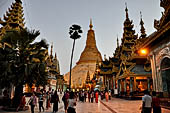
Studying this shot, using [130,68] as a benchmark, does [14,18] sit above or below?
above

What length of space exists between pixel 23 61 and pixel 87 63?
61016 mm

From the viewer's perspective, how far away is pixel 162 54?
443 inches

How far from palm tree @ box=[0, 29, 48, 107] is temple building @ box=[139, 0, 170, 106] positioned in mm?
9064

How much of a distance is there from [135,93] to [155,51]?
1023 cm

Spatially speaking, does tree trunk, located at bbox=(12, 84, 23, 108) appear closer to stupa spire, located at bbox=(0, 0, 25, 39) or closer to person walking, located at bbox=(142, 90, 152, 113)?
person walking, located at bbox=(142, 90, 152, 113)

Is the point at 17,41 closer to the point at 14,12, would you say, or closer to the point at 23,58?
the point at 23,58

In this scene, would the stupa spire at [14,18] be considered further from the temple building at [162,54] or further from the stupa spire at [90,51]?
the stupa spire at [90,51]

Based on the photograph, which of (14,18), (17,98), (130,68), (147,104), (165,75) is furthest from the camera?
(14,18)

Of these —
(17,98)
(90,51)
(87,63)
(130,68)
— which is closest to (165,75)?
(130,68)

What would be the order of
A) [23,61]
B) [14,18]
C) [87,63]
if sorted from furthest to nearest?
[87,63]
[14,18]
[23,61]

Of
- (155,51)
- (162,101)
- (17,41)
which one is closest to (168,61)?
(155,51)

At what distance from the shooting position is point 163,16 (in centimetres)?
1104

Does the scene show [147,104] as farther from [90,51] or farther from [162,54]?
[90,51]

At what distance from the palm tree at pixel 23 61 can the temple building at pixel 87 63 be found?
5516cm
